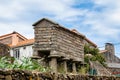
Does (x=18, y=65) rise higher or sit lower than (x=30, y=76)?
higher

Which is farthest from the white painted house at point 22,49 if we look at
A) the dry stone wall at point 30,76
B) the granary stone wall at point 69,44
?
the dry stone wall at point 30,76

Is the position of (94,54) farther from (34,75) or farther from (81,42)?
(34,75)

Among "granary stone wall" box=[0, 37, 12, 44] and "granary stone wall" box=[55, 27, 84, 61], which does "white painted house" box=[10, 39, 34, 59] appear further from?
"granary stone wall" box=[55, 27, 84, 61]

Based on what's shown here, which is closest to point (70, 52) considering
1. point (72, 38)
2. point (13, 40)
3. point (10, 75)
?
point (72, 38)

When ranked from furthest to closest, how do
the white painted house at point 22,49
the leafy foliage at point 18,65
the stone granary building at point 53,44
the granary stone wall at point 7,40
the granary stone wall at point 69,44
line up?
the granary stone wall at point 7,40
the white painted house at point 22,49
the granary stone wall at point 69,44
the stone granary building at point 53,44
the leafy foliage at point 18,65

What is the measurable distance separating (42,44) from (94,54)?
18.4 m

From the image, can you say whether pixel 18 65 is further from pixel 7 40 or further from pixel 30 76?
pixel 7 40

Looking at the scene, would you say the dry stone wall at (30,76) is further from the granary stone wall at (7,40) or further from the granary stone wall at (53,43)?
the granary stone wall at (7,40)

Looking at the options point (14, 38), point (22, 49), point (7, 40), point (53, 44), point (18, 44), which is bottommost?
point (53, 44)

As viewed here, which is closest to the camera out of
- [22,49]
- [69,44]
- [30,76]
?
[30,76]

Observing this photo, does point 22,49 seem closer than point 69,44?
No

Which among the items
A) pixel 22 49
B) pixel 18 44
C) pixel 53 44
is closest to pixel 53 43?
pixel 53 44

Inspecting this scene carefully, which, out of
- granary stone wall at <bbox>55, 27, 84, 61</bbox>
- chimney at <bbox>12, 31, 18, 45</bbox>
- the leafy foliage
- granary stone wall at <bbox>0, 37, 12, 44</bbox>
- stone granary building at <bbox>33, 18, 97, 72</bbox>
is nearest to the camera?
the leafy foliage

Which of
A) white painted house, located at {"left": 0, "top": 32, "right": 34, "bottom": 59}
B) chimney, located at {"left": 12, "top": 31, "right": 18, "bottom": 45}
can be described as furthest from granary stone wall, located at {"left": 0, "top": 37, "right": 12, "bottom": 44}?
chimney, located at {"left": 12, "top": 31, "right": 18, "bottom": 45}
